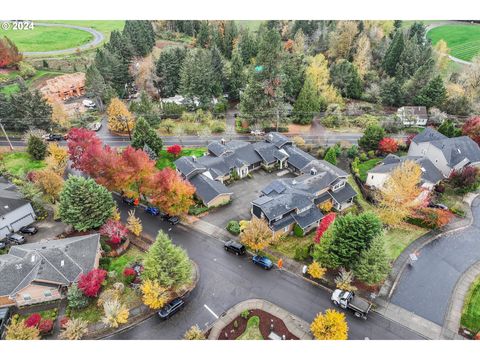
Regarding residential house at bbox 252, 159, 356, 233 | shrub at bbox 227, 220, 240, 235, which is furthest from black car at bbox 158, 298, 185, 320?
residential house at bbox 252, 159, 356, 233

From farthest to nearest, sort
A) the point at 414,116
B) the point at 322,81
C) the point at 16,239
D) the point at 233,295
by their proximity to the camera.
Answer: the point at 322,81, the point at 414,116, the point at 16,239, the point at 233,295

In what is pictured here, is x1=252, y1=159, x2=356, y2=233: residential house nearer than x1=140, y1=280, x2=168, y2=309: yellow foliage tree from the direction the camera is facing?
No

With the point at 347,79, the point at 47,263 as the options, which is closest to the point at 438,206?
the point at 347,79

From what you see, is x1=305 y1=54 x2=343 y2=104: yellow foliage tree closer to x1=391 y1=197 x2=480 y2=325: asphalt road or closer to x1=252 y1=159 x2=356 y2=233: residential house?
x1=252 y1=159 x2=356 y2=233: residential house

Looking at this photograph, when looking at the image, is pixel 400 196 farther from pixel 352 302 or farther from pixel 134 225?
pixel 134 225

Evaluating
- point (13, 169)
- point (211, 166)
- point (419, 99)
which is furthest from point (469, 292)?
point (13, 169)

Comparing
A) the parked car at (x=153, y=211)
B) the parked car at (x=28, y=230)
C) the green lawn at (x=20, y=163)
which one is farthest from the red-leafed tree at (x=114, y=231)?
the green lawn at (x=20, y=163)

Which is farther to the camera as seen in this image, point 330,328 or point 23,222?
point 23,222
